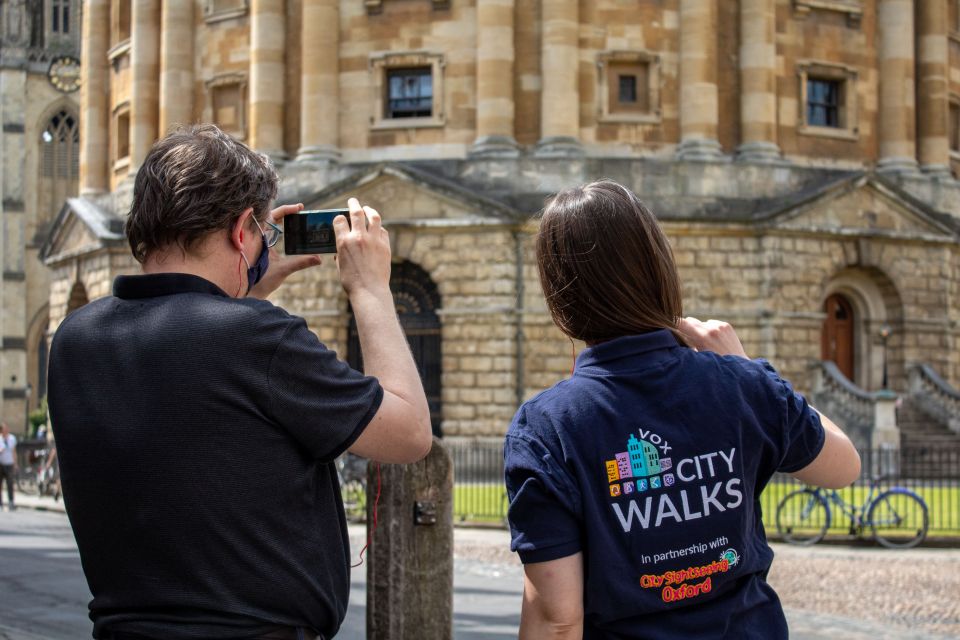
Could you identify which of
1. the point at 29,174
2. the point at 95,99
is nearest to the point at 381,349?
the point at 95,99

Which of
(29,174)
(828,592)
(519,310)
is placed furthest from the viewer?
(29,174)

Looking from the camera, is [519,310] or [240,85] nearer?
[519,310]

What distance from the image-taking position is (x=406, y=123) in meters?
30.8

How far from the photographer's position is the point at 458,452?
2725cm

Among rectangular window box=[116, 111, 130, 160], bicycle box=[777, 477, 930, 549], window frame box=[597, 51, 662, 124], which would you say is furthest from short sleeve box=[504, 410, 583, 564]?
rectangular window box=[116, 111, 130, 160]

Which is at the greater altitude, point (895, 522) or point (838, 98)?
point (838, 98)

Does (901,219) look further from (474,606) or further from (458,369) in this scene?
(474,606)

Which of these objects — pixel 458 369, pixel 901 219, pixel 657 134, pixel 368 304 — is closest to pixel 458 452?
pixel 458 369

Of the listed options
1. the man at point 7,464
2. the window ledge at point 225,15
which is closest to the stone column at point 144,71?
the window ledge at point 225,15

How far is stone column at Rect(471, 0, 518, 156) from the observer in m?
30.0

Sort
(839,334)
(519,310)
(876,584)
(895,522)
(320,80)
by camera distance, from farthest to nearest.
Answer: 1. (839,334)
2. (320,80)
3. (519,310)
4. (895,522)
5. (876,584)

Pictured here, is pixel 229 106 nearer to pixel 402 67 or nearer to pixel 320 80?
pixel 320 80

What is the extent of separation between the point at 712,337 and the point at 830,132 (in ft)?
101

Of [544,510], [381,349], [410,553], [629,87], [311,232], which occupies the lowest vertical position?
[410,553]
